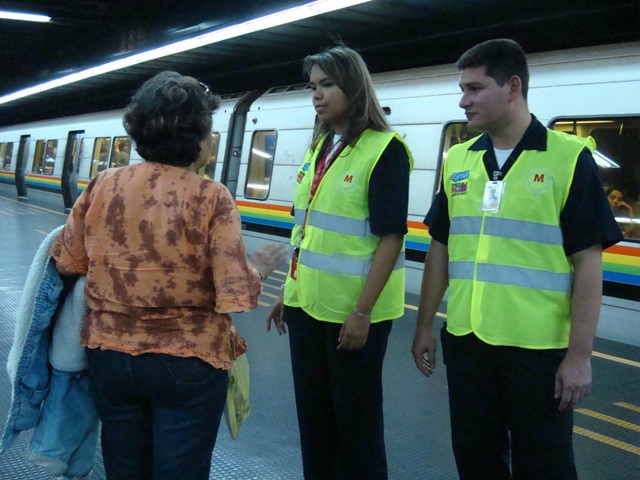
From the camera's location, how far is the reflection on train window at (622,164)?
15.0 ft

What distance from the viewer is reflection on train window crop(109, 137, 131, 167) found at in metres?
12.0

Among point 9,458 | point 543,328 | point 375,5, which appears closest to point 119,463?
point 543,328

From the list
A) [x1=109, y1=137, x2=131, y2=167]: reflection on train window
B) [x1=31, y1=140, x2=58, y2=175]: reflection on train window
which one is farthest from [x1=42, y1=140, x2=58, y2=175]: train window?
[x1=109, y1=137, x2=131, y2=167]: reflection on train window

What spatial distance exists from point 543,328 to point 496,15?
21.7 feet

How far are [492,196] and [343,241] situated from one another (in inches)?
19.9

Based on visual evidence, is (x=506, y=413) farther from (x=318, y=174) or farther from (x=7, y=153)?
(x=7, y=153)

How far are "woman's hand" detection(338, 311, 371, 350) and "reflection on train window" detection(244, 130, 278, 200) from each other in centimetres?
635

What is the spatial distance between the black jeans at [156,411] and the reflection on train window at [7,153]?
20554mm

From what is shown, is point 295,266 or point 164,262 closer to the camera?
point 164,262

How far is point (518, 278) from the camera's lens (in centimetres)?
169

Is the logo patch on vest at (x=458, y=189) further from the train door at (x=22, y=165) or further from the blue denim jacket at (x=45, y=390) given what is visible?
the train door at (x=22, y=165)

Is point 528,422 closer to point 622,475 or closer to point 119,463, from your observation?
point 119,463

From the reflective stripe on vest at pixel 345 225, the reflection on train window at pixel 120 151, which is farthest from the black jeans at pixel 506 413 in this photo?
the reflection on train window at pixel 120 151

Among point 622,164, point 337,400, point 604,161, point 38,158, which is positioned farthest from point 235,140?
point 38,158
